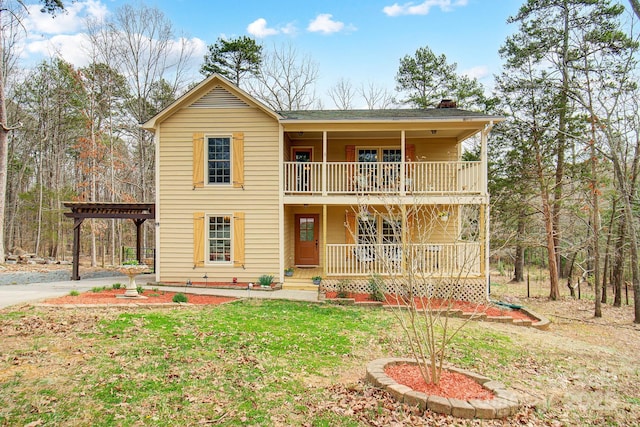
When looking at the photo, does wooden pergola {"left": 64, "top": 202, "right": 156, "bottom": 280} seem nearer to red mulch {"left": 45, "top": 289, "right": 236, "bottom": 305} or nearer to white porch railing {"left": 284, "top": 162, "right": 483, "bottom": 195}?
red mulch {"left": 45, "top": 289, "right": 236, "bottom": 305}

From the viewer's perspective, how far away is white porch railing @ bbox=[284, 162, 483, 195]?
1270 centimetres

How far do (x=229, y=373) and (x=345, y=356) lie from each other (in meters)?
2.01

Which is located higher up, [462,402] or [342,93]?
[342,93]

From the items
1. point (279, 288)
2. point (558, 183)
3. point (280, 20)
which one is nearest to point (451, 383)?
point (279, 288)

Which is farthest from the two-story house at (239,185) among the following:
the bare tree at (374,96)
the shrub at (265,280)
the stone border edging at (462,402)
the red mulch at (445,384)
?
the bare tree at (374,96)

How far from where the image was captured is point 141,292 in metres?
11.3

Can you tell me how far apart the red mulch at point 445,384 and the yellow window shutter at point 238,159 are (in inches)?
350

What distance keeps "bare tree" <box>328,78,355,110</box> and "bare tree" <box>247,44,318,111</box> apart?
180 centimetres

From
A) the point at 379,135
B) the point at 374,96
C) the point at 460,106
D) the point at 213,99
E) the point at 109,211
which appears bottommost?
the point at 109,211

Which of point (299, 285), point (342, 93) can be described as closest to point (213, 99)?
point (299, 285)

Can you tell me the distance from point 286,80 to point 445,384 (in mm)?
25886

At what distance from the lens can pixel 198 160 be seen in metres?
13.0

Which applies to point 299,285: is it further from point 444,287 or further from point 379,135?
point 379,135

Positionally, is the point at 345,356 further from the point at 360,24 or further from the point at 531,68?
the point at 360,24
